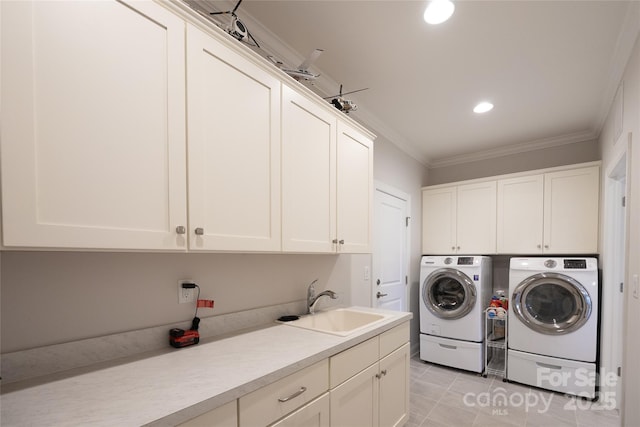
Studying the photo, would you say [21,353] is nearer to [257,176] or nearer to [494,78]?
[257,176]

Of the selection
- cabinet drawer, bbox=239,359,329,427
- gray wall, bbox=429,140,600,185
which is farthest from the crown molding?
cabinet drawer, bbox=239,359,329,427

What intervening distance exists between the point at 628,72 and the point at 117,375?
3.22 metres

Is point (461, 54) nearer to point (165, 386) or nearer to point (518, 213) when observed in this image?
point (518, 213)

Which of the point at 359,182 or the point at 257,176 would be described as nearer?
the point at 257,176

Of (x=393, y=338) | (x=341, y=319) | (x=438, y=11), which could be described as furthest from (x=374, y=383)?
(x=438, y=11)

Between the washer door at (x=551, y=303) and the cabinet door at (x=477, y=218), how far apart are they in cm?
62

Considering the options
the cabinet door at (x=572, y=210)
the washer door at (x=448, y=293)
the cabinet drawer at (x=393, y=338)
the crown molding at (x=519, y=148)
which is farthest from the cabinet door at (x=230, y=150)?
the crown molding at (x=519, y=148)

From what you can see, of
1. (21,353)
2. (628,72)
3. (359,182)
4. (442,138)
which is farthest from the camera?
(442,138)

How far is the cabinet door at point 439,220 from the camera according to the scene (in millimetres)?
3777

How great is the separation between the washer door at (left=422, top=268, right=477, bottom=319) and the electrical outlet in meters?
2.77

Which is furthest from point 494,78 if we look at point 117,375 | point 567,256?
point 117,375

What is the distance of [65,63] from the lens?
0.84 meters

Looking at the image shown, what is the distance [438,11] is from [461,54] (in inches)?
19.3

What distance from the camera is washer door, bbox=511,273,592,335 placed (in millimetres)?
2707
